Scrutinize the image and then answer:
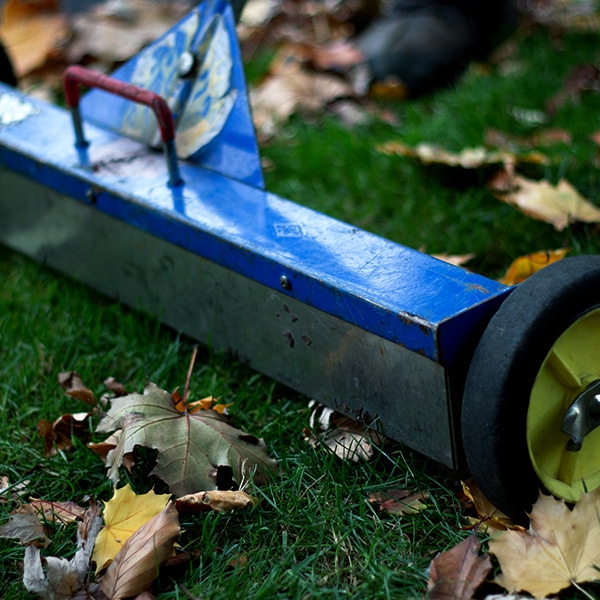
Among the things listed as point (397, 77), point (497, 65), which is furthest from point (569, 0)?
point (397, 77)

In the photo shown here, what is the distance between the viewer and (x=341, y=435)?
68.4 inches

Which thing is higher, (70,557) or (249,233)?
(249,233)

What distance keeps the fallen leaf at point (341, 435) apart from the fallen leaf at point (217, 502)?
202mm

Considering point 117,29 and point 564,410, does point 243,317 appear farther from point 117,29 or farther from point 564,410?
point 117,29

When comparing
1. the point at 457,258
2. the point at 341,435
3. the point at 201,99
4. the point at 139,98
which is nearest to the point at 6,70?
the point at 201,99

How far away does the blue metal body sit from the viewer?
1.51 meters

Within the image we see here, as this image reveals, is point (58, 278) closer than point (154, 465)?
No

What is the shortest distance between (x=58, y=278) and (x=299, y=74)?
1434mm

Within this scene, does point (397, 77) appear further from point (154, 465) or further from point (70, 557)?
point (70, 557)

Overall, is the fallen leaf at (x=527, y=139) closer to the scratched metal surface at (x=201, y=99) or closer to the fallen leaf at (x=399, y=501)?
the scratched metal surface at (x=201, y=99)

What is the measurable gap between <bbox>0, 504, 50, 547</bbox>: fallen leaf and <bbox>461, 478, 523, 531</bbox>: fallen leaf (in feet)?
2.33

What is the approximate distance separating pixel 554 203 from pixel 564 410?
975 mm

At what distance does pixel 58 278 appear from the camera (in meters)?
2.45

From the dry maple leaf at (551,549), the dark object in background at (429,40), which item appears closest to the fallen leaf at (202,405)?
the dry maple leaf at (551,549)
